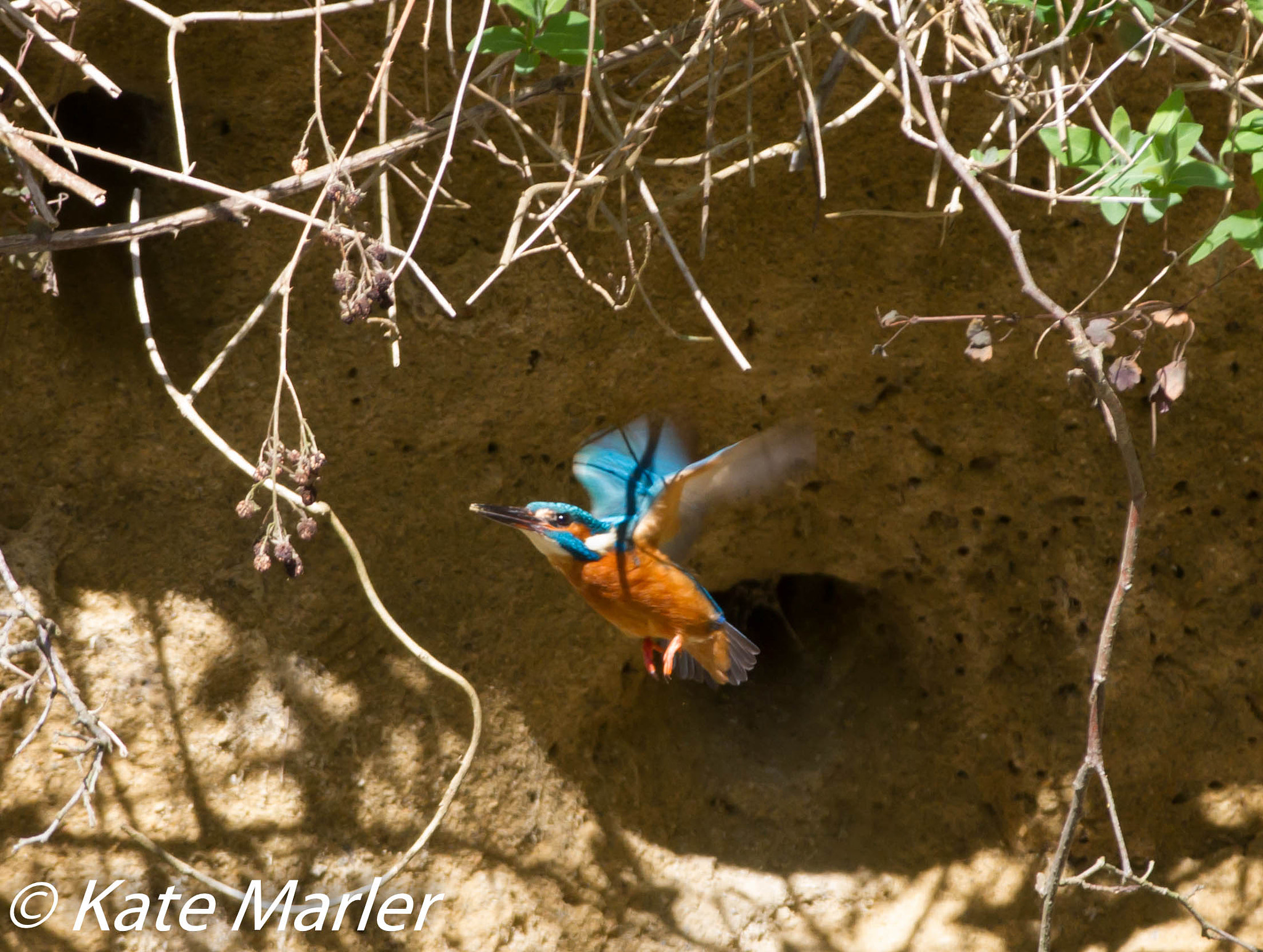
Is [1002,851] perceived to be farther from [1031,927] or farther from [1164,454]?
[1164,454]

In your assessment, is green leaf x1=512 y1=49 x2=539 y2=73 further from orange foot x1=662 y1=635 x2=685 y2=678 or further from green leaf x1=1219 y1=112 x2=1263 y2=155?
orange foot x1=662 y1=635 x2=685 y2=678

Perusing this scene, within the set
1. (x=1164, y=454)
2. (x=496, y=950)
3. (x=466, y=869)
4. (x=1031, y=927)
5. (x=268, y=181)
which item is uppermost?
→ (x=268, y=181)

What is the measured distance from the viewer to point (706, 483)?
1.90 metres

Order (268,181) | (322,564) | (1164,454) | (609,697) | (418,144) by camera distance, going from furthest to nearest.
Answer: (609,697), (1164,454), (322,564), (268,181), (418,144)

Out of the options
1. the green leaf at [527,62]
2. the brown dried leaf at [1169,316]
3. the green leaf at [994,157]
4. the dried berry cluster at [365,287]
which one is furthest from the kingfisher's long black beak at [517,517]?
the brown dried leaf at [1169,316]

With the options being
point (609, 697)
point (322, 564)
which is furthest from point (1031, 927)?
point (322, 564)

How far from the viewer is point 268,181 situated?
183 cm

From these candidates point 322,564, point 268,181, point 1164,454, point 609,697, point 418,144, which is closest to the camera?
point 418,144

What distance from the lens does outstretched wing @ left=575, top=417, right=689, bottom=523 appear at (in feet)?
6.29

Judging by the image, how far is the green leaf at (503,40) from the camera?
4.29ft

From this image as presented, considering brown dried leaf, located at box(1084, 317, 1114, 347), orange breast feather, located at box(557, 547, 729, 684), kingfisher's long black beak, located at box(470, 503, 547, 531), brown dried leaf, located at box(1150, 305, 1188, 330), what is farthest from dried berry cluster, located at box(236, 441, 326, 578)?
brown dried leaf, located at box(1150, 305, 1188, 330)

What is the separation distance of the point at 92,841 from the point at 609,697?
1.10 meters

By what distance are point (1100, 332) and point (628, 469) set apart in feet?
2.86

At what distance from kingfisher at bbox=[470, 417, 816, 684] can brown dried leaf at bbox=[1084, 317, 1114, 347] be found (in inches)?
23.1
